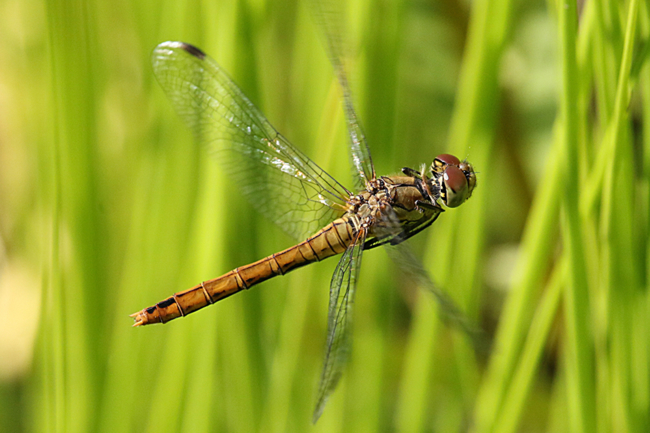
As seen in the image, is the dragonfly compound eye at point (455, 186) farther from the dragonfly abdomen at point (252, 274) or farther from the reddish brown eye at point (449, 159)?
the dragonfly abdomen at point (252, 274)

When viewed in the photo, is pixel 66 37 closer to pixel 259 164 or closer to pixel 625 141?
pixel 259 164

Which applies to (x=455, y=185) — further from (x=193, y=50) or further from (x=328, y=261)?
(x=193, y=50)

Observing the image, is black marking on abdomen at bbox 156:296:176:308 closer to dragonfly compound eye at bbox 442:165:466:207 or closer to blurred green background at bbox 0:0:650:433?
blurred green background at bbox 0:0:650:433

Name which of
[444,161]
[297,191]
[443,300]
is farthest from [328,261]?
[443,300]

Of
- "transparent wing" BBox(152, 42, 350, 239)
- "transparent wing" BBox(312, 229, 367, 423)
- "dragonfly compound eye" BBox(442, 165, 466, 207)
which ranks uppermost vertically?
"transparent wing" BBox(152, 42, 350, 239)

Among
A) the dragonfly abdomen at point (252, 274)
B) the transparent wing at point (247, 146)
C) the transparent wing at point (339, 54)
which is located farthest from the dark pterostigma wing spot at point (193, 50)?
the dragonfly abdomen at point (252, 274)

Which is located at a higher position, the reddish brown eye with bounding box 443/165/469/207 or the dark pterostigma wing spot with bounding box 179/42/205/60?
the dark pterostigma wing spot with bounding box 179/42/205/60

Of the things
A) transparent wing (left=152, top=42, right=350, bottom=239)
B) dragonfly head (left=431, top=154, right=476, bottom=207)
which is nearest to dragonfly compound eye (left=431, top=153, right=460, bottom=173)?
dragonfly head (left=431, top=154, right=476, bottom=207)

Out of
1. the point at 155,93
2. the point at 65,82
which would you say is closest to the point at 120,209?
the point at 155,93
